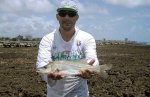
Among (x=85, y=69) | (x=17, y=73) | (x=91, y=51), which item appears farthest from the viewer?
(x=17, y=73)

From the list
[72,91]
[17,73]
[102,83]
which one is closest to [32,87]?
[102,83]

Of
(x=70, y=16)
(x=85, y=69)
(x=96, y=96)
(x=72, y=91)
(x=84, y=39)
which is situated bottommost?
(x=96, y=96)

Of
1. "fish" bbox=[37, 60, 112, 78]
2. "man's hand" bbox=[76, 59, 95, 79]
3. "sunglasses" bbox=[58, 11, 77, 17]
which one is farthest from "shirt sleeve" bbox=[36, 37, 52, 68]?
"man's hand" bbox=[76, 59, 95, 79]

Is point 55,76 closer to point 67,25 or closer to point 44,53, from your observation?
point 44,53

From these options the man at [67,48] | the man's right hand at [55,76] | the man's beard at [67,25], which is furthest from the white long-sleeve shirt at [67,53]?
the man's right hand at [55,76]

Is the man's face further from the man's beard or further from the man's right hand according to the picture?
the man's right hand

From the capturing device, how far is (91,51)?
4590 mm

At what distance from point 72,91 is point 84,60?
0.58 m

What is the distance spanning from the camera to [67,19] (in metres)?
4.56

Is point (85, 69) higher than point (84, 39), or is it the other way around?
point (84, 39)

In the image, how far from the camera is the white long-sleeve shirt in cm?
461

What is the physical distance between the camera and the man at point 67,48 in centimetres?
460

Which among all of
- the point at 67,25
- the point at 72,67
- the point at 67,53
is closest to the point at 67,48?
the point at 67,53

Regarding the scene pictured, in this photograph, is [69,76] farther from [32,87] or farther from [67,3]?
[32,87]
